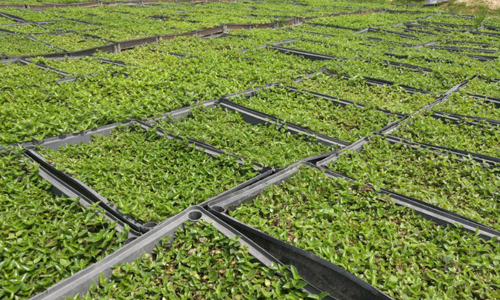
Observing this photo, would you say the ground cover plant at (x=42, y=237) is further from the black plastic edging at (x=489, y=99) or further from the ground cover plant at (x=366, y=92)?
the black plastic edging at (x=489, y=99)

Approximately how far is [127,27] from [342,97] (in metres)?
8.69

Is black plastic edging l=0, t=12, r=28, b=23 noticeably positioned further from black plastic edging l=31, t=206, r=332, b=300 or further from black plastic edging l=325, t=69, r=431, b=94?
black plastic edging l=31, t=206, r=332, b=300

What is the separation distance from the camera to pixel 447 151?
4.57m

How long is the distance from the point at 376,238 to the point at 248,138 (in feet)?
7.53

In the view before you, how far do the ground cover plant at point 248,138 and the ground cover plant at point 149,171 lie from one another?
0.32 meters

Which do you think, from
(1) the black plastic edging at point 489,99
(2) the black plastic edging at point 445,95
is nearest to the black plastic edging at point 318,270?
(2) the black plastic edging at point 445,95

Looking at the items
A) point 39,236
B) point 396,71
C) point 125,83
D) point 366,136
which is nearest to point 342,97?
point 366,136

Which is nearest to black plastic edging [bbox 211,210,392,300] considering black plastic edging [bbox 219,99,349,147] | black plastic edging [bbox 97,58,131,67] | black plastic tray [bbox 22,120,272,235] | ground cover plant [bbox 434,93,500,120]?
black plastic tray [bbox 22,120,272,235]

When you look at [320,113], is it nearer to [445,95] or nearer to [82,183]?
[445,95]

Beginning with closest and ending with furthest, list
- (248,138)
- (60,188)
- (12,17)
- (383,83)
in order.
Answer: (60,188)
(248,138)
(383,83)
(12,17)

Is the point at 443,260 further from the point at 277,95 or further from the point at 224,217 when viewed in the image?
the point at 277,95

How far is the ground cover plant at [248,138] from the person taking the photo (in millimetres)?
4449

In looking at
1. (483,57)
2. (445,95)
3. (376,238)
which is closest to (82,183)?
(376,238)

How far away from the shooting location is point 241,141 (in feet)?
15.7
